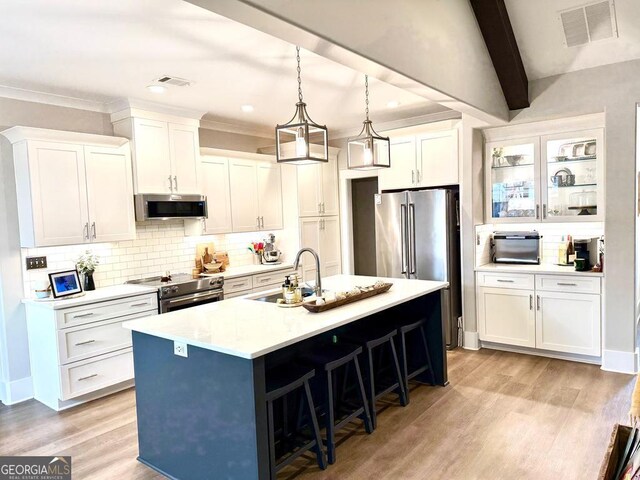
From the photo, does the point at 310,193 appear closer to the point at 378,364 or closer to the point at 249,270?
the point at 249,270

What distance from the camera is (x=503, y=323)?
4613 mm

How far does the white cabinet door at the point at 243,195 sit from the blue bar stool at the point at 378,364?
7.83 feet

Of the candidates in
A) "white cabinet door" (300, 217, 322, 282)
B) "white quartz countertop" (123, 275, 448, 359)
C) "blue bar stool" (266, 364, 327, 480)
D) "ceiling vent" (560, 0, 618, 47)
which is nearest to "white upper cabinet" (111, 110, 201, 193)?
"white cabinet door" (300, 217, 322, 282)

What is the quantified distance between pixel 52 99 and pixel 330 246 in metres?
3.61

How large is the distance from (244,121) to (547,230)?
11.9ft

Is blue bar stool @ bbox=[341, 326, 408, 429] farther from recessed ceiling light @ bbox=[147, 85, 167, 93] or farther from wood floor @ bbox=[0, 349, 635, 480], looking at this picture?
recessed ceiling light @ bbox=[147, 85, 167, 93]

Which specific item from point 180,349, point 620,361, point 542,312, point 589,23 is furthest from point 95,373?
point 589,23

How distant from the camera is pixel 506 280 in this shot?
4559mm

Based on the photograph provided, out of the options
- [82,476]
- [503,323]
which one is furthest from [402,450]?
[503,323]

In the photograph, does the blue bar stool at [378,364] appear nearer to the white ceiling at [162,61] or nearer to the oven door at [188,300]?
the oven door at [188,300]

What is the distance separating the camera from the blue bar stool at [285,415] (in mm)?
2381

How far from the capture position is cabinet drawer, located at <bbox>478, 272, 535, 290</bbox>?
4.44 m

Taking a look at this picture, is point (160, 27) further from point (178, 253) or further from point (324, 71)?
point (178, 253)

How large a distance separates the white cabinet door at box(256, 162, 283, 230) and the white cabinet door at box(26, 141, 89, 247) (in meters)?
2.09
